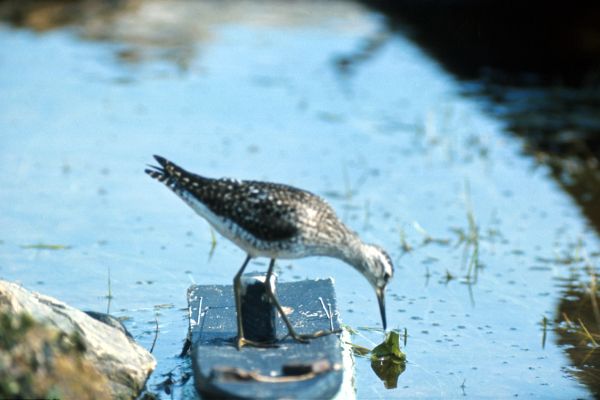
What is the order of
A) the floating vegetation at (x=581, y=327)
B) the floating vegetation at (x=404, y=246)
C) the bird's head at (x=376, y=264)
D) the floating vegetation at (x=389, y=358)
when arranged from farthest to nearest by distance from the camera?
the floating vegetation at (x=404, y=246) < the floating vegetation at (x=581, y=327) < the floating vegetation at (x=389, y=358) < the bird's head at (x=376, y=264)

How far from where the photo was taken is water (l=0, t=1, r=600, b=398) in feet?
23.7

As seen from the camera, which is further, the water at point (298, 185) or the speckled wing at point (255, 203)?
the water at point (298, 185)

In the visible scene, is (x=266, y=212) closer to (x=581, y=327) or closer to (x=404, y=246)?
(x=581, y=327)

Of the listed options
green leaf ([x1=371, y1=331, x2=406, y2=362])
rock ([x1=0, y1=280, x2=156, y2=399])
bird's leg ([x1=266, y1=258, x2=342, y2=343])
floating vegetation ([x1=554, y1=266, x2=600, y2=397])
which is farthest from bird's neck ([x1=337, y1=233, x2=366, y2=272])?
floating vegetation ([x1=554, y1=266, x2=600, y2=397])

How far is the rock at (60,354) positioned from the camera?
4719 mm

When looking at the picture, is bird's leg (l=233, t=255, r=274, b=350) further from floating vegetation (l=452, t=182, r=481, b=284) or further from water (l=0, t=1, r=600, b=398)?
floating vegetation (l=452, t=182, r=481, b=284)

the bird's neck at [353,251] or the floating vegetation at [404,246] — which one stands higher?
the bird's neck at [353,251]

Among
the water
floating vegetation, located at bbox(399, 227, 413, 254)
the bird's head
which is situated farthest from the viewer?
floating vegetation, located at bbox(399, 227, 413, 254)

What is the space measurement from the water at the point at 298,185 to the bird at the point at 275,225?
687 mm

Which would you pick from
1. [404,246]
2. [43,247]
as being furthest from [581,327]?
[43,247]

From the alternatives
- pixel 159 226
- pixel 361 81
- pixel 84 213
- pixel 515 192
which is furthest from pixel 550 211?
pixel 361 81

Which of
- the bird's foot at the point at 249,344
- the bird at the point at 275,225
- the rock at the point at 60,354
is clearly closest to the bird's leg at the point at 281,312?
the bird at the point at 275,225

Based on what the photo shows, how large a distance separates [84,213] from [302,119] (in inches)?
160

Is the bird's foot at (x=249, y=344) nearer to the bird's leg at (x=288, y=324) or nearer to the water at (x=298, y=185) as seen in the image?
the bird's leg at (x=288, y=324)
